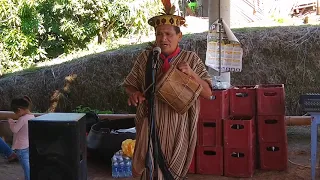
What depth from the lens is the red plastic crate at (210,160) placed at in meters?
4.91

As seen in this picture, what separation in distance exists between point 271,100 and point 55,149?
9.18ft

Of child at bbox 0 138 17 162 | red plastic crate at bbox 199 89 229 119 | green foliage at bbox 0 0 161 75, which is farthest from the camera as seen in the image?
green foliage at bbox 0 0 161 75

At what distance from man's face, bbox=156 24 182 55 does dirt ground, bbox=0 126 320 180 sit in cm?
252

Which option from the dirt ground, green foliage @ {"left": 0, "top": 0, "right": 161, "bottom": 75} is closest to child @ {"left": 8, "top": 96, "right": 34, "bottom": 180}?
the dirt ground

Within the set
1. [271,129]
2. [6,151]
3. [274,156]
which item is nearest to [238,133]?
[271,129]

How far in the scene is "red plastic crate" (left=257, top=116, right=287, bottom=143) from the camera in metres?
4.93

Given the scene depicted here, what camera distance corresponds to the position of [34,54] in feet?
39.6

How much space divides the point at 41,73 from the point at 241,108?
548 centimetres

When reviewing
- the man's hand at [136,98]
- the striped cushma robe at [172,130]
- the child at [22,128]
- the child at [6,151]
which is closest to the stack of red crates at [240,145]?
the striped cushma robe at [172,130]

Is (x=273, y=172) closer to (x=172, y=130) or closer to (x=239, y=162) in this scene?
(x=239, y=162)

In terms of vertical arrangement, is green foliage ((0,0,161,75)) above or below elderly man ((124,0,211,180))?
above

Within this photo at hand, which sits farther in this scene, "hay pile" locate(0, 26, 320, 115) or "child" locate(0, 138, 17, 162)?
"hay pile" locate(0, 26, 320, 115)

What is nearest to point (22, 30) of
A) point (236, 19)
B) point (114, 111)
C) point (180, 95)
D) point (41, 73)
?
point (41, 73)

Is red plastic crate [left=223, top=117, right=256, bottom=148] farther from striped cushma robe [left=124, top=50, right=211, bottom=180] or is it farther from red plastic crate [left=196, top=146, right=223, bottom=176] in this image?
striped cushma robe [left=124, top=50, right=211, bottom=180]
